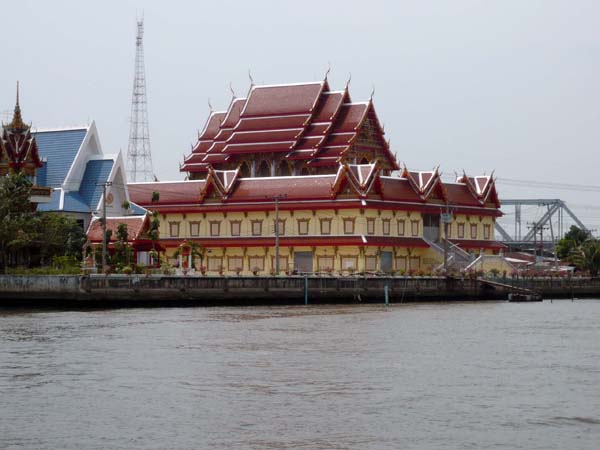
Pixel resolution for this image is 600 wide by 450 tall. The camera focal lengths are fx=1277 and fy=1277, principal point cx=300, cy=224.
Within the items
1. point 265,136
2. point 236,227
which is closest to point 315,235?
point 236,227

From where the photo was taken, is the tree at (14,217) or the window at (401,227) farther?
the window at (401,227)

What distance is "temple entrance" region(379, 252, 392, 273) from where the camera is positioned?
96062mm

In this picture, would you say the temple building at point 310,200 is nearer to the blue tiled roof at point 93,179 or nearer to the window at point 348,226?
the window at point 348,226

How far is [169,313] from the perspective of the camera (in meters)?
63.0

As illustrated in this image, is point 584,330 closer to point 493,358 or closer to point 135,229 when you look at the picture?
point 493,358

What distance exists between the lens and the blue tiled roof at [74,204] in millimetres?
90938

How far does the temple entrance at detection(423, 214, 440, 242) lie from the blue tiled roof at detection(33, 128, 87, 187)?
92.6ft

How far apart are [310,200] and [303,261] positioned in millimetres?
4643

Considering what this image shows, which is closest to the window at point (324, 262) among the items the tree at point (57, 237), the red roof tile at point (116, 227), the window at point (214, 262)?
the window at point (214, 262)

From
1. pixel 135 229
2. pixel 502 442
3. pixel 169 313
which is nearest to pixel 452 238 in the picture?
pixel 135 229

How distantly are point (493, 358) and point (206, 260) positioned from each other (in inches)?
2355

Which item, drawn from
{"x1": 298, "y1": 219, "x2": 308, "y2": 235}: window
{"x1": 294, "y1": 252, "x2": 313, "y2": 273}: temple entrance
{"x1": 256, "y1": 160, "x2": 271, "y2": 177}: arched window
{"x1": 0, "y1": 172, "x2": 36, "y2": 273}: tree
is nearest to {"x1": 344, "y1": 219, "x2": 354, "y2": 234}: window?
{"x1": 298, "y1": 219, "x2": 308, "y2": 235}: window

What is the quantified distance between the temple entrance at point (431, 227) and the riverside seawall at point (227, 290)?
536 inches

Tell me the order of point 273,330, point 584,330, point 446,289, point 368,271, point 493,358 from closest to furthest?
1. point 493,358
2. point 273,330
3. point 584,330
4. point 446,289
5. point 368,271
